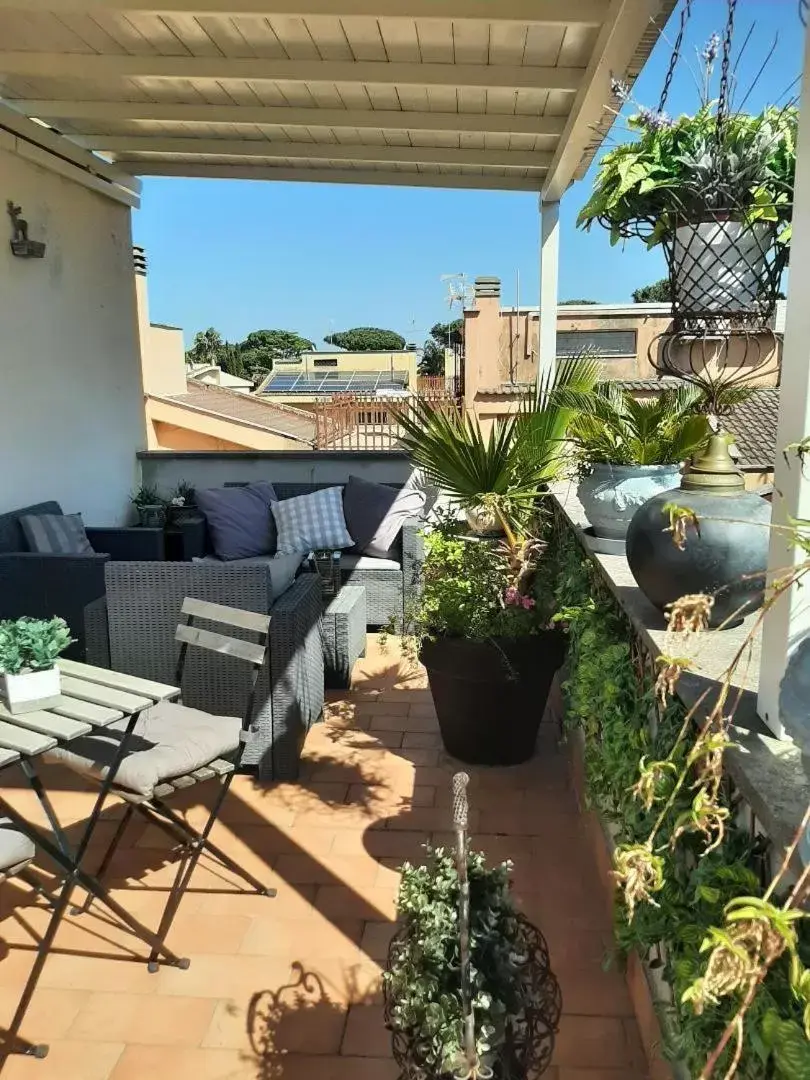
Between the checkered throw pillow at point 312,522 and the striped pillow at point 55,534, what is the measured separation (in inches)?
46.1

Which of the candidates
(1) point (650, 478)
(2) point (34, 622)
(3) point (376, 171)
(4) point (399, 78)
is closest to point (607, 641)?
(1) point (650, 478)

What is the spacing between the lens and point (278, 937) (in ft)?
7.35

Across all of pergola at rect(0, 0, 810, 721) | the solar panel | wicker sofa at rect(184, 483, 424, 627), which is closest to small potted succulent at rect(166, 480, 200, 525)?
wicker sofa at rect(184, 483, 424, 627)

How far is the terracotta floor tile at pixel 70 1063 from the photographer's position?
1793mm

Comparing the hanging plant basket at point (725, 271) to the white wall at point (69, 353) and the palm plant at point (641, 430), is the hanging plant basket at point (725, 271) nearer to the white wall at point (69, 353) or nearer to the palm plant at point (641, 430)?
the palm plant at point (641, 430)

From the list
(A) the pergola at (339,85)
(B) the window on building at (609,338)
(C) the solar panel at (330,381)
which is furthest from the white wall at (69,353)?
(C) the solar panel at (330,381)

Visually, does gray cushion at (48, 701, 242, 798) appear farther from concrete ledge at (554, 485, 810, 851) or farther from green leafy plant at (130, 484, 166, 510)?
green leafy plant at (130, 484, 166, 510)

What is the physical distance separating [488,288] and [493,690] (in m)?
10.6

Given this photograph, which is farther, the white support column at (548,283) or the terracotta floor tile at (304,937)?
the white support column at (548,283)

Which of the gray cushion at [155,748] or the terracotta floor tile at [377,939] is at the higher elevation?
the gray cushion at [155,748]

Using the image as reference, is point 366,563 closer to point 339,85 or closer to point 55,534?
point 55,534

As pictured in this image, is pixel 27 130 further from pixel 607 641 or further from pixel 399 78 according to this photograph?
pixel 607 641

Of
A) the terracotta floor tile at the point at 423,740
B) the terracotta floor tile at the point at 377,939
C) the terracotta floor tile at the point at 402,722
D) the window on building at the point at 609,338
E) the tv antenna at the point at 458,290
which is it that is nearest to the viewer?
the terracotta floor tile at the point at 377,939

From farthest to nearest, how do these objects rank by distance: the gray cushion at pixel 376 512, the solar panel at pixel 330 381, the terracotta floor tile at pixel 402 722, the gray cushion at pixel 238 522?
the solar panel at pixel 330 381 < the gray cushion at pixel 238 522 < the gray cushion at pixel 376 512 < the terracotta floor tile at pixel 402 722
